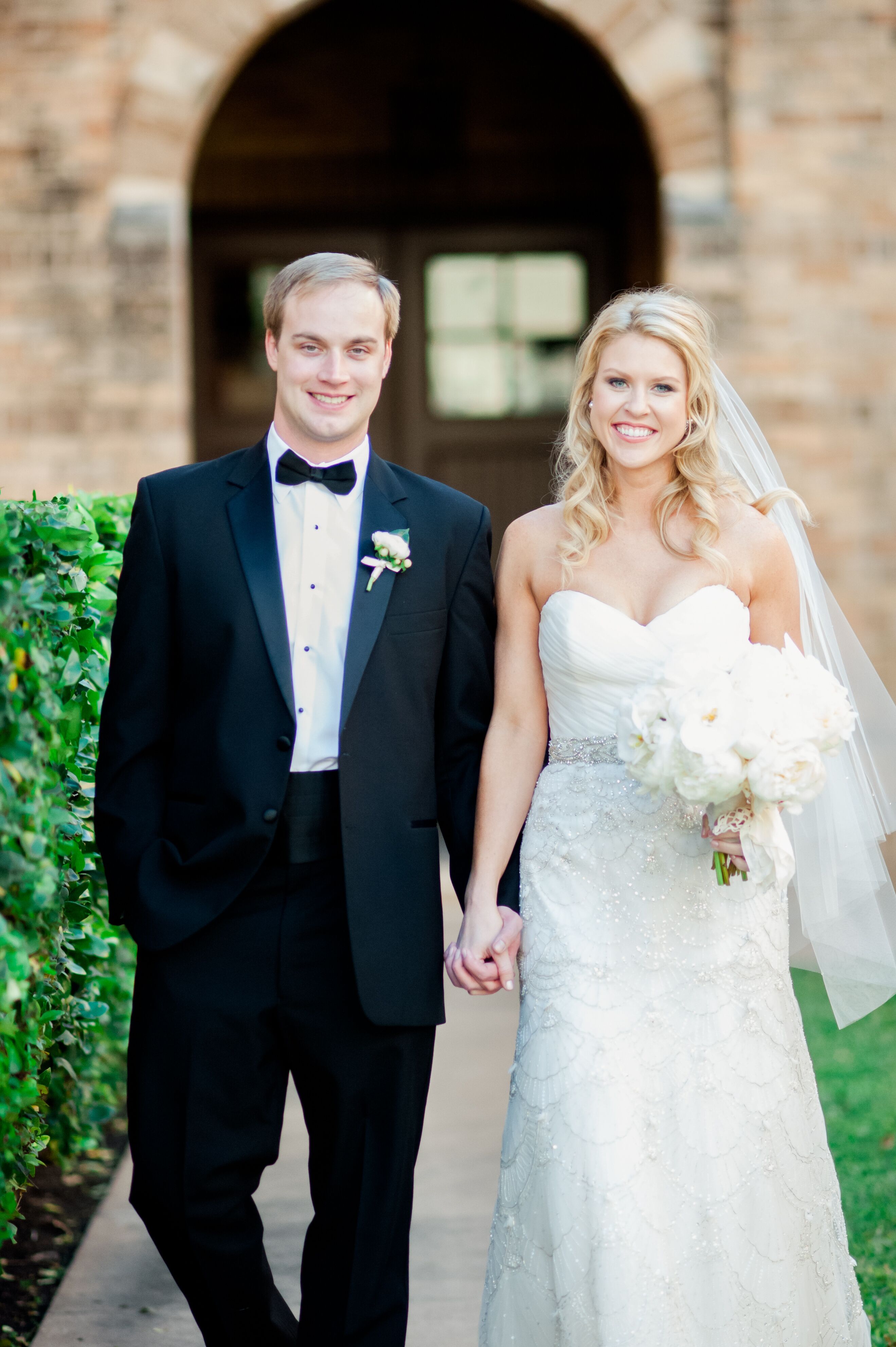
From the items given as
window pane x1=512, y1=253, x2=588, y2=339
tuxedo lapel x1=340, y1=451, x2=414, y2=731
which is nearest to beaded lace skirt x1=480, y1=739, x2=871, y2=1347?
tuxedo lapel x1=340, y1=451, x2=414, y2=731

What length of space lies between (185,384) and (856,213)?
359 centimetres

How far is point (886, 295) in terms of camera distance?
755 cm

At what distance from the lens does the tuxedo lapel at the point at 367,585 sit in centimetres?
276

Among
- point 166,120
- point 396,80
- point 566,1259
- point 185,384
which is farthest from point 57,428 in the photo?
point 566,1259

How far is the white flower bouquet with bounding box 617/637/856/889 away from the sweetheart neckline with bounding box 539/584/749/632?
256 mm

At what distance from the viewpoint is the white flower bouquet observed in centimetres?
259

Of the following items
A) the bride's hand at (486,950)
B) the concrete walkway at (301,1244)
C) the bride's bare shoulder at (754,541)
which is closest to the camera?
the bride's hand at (486,950)

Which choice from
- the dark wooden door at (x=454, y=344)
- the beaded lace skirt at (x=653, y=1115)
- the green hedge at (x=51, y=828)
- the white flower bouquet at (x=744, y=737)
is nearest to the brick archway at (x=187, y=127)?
the dark wooden door at (x=454, y=344)

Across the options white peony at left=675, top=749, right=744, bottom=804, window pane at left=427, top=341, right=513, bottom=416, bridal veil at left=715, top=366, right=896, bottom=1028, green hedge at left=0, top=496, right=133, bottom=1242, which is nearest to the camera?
green hedge at left=0, top=496, right=133, bottom=1242

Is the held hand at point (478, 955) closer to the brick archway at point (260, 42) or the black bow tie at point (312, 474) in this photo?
the black bow tie at point (312, 474)

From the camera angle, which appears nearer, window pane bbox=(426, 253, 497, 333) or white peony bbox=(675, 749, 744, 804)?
white peony bbox=(675, 749, 744, 804)

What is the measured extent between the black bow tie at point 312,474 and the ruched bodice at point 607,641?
1.67 ft

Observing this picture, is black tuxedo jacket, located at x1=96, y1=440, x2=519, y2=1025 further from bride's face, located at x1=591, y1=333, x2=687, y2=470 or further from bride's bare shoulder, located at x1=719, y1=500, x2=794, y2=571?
bride's bare shoulder, located at x1=719, y1=500, x2=794, y2=571

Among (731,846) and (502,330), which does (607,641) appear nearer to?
(731,846)
